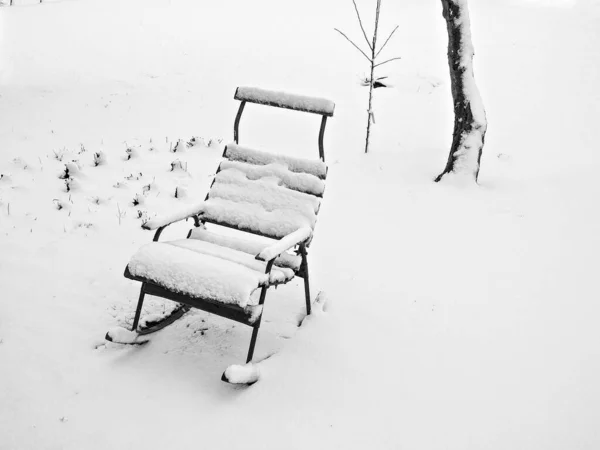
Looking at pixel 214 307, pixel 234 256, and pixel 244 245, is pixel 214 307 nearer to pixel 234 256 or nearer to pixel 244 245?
pixel 234 256

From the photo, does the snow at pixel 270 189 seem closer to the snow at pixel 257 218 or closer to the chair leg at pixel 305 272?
the snow at pixel 257 218

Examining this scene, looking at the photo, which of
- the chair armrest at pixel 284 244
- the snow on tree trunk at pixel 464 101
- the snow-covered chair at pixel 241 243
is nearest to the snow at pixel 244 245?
the snow-covered chair at pixel 241 243

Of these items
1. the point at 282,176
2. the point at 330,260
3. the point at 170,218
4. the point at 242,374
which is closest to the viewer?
the point at 242,374

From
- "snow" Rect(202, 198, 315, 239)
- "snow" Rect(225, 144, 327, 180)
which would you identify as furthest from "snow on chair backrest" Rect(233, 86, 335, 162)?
"snow" Rect(202, 198, 315, 239)

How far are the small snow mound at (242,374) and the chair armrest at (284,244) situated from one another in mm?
686

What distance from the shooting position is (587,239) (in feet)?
17.9

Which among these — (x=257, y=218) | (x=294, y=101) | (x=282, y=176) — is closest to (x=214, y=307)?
(x=257, y=218)

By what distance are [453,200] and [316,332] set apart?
122 inches

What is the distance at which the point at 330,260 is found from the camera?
16.7 feet

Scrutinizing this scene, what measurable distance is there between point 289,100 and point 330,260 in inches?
67.0

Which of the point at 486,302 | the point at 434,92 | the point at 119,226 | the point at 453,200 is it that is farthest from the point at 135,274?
the point at 434,92

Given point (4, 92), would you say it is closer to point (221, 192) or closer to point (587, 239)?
point (221, 192)

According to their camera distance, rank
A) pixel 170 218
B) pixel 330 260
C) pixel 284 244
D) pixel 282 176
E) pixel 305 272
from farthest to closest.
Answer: pixel 330 260 < pixel 282 176 < pixel 305 272 < pixel 170 218 < pixel 284 244

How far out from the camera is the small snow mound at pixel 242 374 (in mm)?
3090
